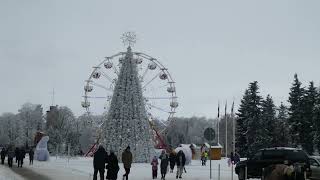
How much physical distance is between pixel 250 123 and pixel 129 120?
34817 millimetres

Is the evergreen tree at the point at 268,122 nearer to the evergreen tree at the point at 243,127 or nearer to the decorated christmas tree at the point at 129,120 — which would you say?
the evergreen tree at the point at 243,127

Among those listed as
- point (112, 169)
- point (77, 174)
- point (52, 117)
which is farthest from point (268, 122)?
point (52, 117)

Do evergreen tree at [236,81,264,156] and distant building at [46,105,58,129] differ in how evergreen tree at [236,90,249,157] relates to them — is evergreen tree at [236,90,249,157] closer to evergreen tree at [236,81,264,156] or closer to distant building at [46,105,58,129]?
evergreen tree at [236,81,264,156]

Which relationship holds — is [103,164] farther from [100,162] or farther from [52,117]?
[52,117]

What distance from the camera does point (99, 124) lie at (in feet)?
157

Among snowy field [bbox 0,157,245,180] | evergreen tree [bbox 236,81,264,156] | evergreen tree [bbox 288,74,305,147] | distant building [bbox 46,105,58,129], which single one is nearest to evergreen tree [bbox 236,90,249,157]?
evergreen tree [bbox 236,81,264,156]

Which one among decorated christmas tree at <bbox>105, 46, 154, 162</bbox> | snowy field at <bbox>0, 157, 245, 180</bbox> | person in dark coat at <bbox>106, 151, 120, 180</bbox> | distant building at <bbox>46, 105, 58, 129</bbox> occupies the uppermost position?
distant building at <bbox>46, 105, 58, 129</bbox>

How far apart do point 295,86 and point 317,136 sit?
1180cm

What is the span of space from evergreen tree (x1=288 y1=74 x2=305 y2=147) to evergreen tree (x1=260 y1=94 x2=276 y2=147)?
3.11 m

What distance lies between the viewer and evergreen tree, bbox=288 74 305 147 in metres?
67.9

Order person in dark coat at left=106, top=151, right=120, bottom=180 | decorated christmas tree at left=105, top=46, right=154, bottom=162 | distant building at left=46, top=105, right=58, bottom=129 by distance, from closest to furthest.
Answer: person in dark coat at left=106, top=151, right=120, bottom=180 < decorated christmas tree at left=105, top=46, right=154, bottom=162 < distant building at left=46, top=105, right=58, bottom=129

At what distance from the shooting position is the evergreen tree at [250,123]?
72.3 m

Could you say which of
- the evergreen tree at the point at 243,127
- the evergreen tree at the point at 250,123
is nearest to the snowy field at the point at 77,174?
the evergreen tree at the point at 250,123

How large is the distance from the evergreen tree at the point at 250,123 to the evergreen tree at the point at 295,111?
14.8 feet
